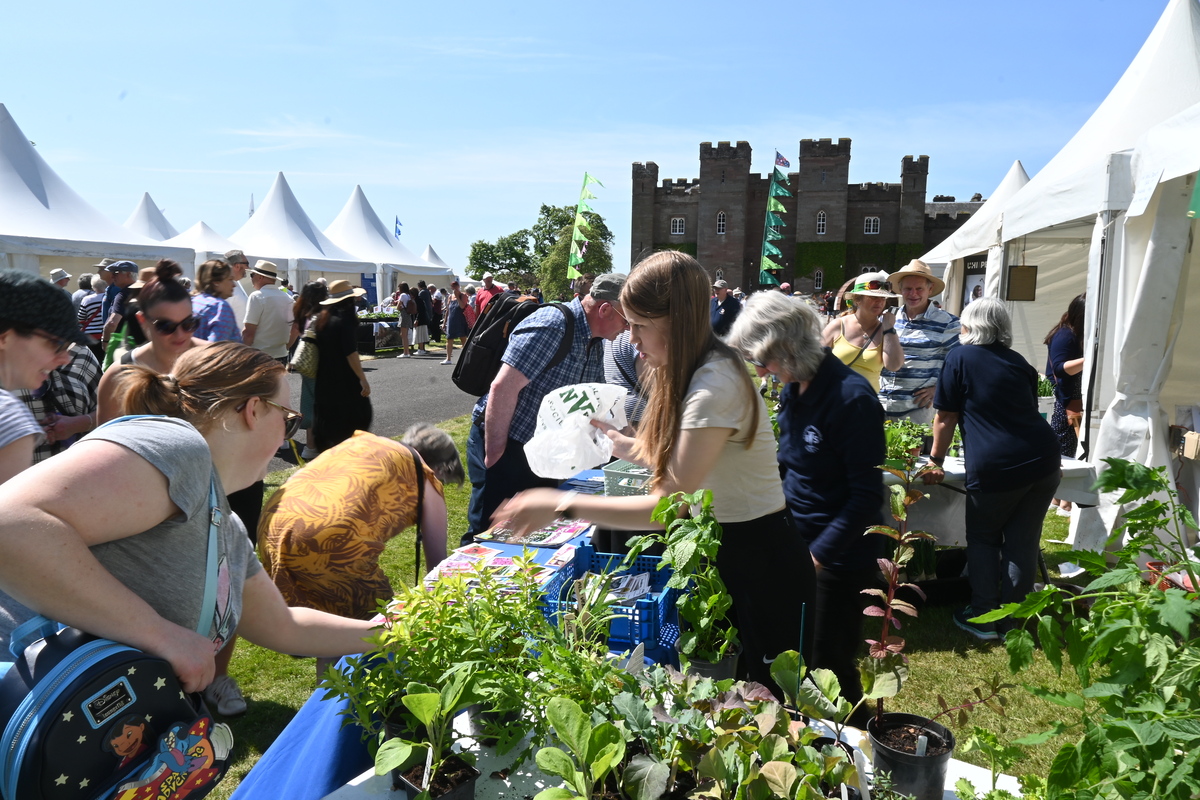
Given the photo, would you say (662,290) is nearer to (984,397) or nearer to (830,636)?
(830,636)

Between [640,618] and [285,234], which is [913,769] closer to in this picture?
[640,618]

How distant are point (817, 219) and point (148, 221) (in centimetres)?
3799

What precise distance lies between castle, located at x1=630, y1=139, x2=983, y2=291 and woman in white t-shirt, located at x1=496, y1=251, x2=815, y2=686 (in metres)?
48.0

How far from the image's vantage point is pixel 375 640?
1.26 meters

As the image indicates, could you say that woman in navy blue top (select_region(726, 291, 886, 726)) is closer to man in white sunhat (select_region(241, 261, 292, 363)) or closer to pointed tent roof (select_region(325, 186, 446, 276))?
man in white sunhat (select_region(241, 261, 292, 363))

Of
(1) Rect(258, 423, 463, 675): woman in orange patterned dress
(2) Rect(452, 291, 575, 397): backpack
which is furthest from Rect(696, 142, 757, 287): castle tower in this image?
(1) Rect(258, 423, 463, 675): woman in orange patterned dress

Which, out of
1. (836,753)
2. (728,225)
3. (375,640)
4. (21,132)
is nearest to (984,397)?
(836,753)

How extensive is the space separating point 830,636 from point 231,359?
1.93 meters

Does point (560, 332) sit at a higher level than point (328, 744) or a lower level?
higher

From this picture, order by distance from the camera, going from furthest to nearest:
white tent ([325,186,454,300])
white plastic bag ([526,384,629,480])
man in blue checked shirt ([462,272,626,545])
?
white tent ([325,186,454,300]), man in blue checked shirt ([462,272,626,545]), white plastic bag ([526,384,629,480])

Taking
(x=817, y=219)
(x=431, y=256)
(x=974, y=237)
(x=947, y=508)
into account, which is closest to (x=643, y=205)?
(x=817, y=219)

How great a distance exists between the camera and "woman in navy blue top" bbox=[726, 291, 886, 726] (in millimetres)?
2359

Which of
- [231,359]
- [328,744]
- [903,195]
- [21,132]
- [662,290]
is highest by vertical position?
[903,195]

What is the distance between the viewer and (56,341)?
8.10 ft
